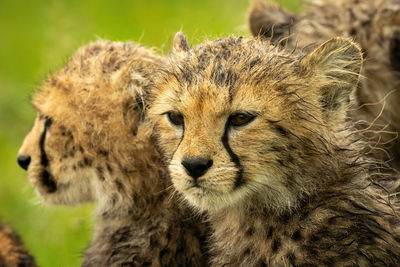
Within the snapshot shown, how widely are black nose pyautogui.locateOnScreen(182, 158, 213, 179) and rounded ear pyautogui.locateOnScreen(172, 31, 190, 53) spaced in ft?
3.19

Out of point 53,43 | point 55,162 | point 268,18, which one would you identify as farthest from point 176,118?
point 53,43

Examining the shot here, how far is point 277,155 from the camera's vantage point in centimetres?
400

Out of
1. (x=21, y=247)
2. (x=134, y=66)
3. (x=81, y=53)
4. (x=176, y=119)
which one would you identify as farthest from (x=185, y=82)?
(x=21, y=247)

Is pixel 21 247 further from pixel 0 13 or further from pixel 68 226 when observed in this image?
pixel 0 13

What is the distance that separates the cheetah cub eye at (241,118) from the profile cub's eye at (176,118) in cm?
32

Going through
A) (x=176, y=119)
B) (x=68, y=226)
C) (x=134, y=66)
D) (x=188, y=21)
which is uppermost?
(x=188, y=21)

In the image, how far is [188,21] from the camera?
11812 mm

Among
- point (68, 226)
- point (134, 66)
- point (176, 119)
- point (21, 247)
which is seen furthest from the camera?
point (68, 226)

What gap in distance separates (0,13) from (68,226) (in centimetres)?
762

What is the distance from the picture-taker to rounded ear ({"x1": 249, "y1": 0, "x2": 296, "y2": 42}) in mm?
6855

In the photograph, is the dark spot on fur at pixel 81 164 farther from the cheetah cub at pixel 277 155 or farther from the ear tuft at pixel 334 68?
the ear tuft at pixel 334 68

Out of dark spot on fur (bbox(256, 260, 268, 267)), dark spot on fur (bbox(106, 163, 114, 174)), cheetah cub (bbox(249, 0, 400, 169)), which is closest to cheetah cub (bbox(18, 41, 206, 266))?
dark spot on fur (bbox(106, 163, 114, 174))

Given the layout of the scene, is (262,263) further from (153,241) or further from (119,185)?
(119,185)

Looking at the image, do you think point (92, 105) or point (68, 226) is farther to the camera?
point (68, 226)
